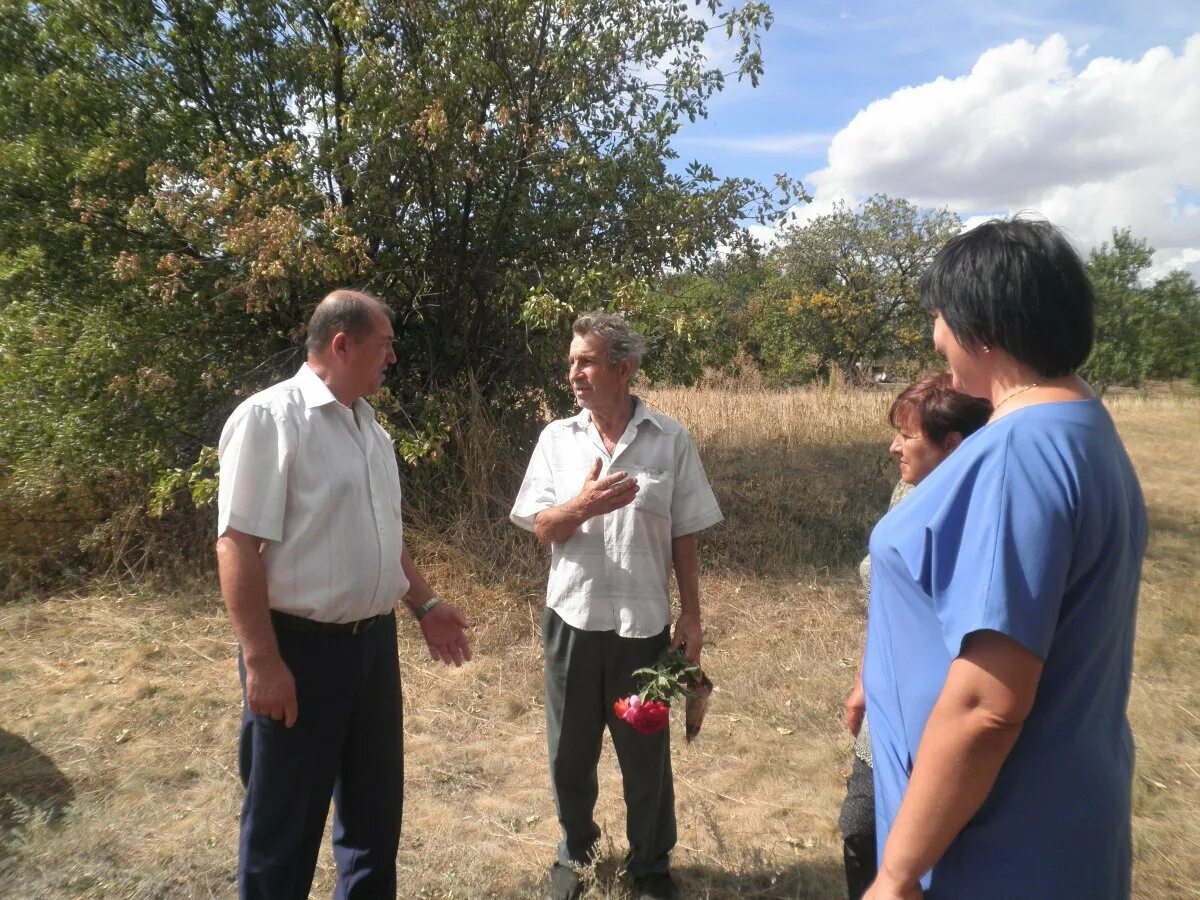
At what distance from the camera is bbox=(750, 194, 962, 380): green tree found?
950 inches

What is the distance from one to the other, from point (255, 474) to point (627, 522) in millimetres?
1116

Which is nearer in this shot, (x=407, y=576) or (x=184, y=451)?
(x=407, y=576)

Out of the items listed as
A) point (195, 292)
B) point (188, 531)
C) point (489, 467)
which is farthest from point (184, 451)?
point (489, 467)

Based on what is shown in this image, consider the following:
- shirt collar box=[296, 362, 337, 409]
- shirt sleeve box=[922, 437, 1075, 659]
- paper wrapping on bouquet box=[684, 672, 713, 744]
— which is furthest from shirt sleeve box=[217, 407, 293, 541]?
shirt sleeve box=[922, 437, 1075, 659]

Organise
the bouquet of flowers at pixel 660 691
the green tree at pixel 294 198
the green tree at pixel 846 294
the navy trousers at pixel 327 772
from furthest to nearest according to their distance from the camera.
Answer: the green tree at pixel 846 294, the green tree at pixel 294 198, the bouquet of flowers at pixel 660 691, the navy trousers at pixel 327 772

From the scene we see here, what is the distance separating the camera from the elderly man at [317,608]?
2.07 metres

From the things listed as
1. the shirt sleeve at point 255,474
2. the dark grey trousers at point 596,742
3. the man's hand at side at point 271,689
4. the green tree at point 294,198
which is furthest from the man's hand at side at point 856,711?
the green tree at point 294,198

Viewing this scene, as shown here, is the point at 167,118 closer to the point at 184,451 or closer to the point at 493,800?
the point at 184,451

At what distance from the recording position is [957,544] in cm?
116

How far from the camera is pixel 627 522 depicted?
8.51ft

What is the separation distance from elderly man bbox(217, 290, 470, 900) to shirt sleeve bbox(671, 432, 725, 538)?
895 millimetres

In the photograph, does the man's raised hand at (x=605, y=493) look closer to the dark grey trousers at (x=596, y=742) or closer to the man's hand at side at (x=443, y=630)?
the dark grey trousers at (x=596, y=742)

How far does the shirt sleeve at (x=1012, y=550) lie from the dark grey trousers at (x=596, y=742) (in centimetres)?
157

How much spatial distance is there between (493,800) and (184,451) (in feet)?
14.9
